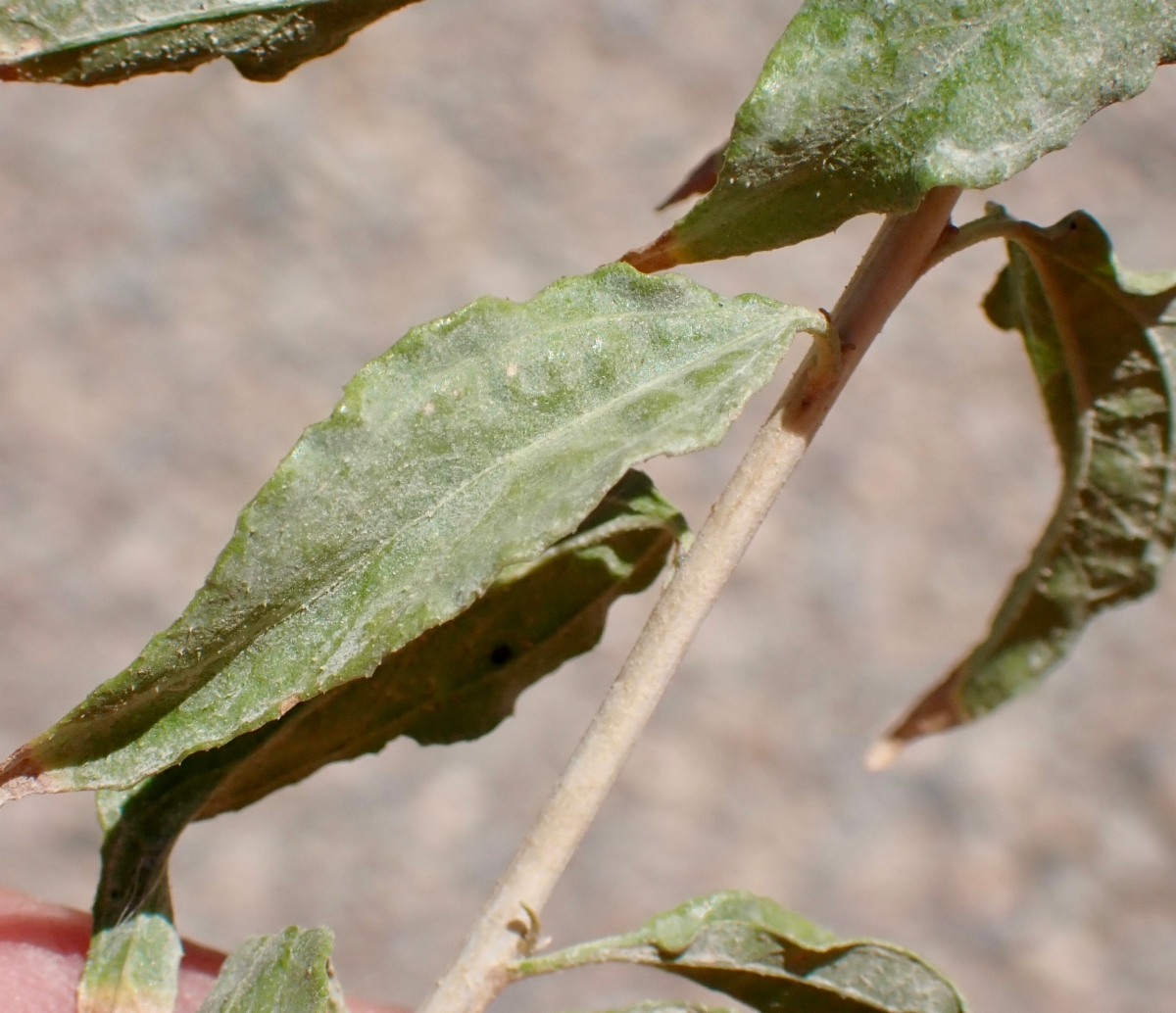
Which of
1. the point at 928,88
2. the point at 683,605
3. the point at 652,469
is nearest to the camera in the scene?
the point at 928,88

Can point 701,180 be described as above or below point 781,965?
above

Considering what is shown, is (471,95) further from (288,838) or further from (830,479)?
(288,838)

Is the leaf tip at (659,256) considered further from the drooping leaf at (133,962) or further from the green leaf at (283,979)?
the drooping leaf at (133,962)

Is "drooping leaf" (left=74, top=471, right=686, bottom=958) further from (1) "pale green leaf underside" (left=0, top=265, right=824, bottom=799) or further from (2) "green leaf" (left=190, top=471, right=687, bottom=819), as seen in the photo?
(1) "pale green leaf underside" (left=0, top=265, right=824, bottom=799)

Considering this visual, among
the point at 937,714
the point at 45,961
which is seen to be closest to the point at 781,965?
the point at 937,714

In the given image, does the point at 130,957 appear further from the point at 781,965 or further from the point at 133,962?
the point at 781,965
